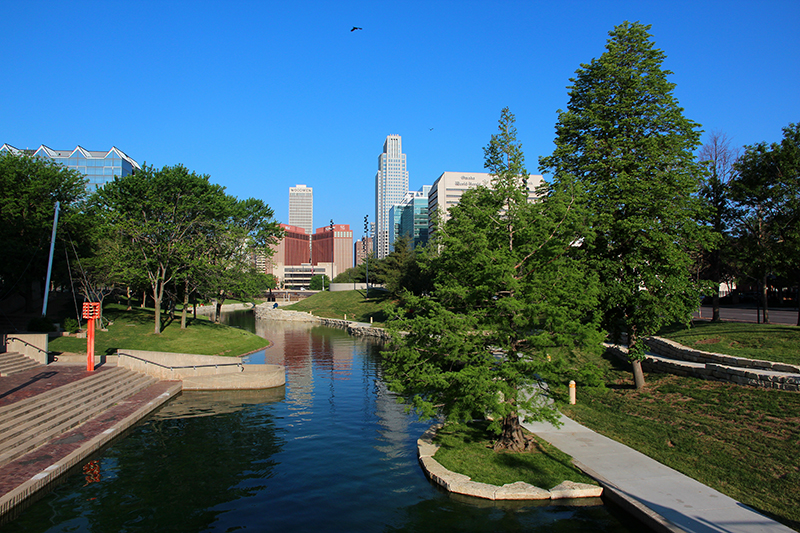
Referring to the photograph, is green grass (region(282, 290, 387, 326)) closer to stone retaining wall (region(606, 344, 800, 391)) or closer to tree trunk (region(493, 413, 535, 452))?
stone retaining wall (region(606, 344, 800, 391))

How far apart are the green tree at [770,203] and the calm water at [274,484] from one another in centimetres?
2375

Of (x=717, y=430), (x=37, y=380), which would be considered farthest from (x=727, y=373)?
(x=37, y=380)

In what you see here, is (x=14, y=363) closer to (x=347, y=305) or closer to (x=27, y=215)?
(x=27, y=215)

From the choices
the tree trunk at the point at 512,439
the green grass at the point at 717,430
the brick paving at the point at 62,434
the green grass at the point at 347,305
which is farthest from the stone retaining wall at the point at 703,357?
the green grass at the point at 347,305

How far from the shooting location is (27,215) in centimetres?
4403

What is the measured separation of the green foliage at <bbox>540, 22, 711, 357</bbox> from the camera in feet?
69.5

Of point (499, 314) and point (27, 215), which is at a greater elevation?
point (27, 215)

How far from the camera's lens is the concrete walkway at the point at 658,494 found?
10.5 metres

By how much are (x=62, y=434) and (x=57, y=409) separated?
179cm

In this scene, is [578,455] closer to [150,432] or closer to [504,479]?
[504,479]

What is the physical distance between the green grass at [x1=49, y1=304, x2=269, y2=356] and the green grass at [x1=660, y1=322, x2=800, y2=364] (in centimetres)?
3399

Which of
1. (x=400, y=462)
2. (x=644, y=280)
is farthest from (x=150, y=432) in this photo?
(x=644, y=280)

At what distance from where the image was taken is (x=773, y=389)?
59.4 feet

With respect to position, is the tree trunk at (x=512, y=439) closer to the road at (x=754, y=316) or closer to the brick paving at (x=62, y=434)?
the brick paving at (x=62, y=434)
